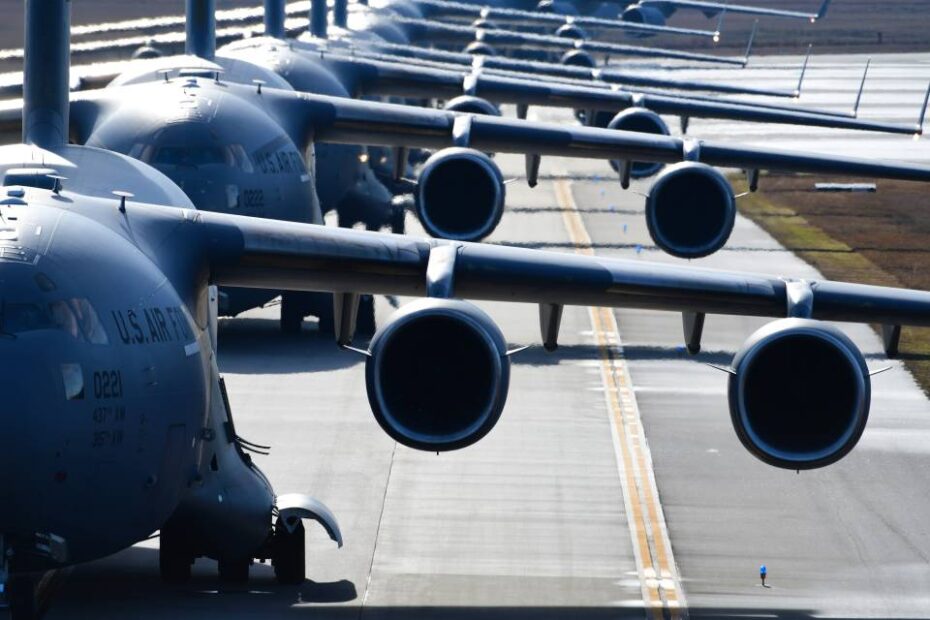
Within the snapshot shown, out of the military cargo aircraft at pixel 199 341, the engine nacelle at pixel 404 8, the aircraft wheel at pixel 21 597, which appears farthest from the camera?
the engine nacelle at pixel 404 8

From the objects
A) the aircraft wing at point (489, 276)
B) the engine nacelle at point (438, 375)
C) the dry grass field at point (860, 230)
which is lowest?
the dry grass field at point (860, 230)

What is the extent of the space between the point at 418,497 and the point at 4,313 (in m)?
8.34

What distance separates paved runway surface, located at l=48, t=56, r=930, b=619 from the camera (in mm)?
16828

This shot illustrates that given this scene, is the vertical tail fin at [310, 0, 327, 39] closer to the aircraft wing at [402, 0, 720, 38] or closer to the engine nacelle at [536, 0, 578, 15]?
the aircraft wing at [402, 0, 720, 38]

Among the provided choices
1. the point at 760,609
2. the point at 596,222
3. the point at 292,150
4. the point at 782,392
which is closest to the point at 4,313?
the point at 782,392

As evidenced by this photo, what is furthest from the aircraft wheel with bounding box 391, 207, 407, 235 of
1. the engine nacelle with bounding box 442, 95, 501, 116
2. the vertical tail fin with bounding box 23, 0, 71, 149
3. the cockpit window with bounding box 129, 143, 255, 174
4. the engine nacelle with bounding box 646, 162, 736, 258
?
the vertical tail fin with bounding box 23, 0, 71, 149

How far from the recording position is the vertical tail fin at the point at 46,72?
16672mm

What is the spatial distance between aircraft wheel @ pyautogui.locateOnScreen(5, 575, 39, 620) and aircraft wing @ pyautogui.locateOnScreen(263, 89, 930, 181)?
1394 cm

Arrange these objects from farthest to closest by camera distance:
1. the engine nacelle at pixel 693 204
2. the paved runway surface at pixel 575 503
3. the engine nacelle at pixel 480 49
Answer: the engine nacelle at pixel 480 49
the engine nacelle at pixel 693 204
the paved runway surface at pixel 575 503

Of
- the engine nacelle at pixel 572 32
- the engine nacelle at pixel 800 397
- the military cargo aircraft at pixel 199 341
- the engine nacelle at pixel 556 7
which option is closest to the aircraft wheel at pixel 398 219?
the military cargo aircraft at pixel 199 341

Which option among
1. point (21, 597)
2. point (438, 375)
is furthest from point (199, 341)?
point (21, 597)

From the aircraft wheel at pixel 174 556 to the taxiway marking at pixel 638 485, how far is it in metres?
4.27

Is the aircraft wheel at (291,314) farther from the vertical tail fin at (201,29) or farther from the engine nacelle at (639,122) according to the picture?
the engine nacelle at (639,122)

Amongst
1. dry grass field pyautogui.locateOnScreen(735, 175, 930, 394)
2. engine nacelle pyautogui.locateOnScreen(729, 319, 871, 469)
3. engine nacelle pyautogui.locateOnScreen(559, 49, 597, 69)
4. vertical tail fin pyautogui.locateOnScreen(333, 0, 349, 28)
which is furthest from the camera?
engine nacelle pyautogui.locateOnScreen(559, 49, 597, 69)
